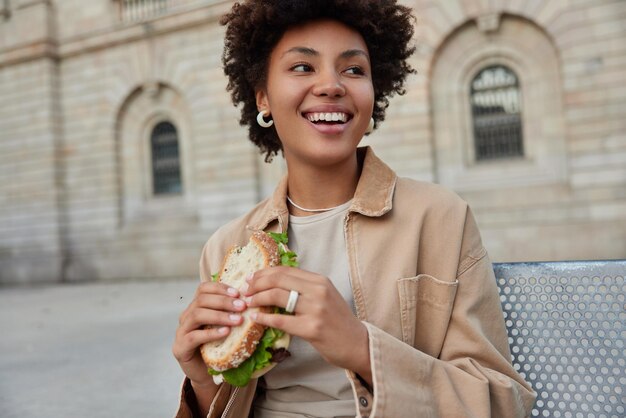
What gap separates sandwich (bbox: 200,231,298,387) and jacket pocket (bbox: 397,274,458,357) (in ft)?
1.16

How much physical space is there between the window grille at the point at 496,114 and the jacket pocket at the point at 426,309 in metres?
10.4

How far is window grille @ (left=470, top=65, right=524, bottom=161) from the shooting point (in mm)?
11125

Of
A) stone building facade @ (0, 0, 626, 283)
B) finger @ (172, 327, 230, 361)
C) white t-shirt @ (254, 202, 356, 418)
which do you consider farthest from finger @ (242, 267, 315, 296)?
stone building facade @ (0, 0, 626, 283)

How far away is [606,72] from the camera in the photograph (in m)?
9.99

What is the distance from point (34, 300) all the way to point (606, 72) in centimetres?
1229

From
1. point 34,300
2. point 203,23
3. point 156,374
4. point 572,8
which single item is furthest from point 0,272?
point 572,8

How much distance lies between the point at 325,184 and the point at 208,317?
0.68 meters

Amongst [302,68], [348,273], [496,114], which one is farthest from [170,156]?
[348,273]

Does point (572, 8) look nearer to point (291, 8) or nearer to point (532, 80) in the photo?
point (532, 80)

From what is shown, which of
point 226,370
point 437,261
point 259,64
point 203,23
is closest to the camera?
point 226,370

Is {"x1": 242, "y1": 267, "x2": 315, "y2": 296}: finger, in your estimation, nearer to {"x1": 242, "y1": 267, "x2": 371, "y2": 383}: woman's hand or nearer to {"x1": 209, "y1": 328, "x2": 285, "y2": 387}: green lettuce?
{"x1": 242, "y1": 267, "x2": 371, "y2": 383}: woman's hand

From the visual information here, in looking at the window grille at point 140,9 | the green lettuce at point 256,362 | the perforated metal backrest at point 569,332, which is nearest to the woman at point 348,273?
the green lettuce at point 256,362

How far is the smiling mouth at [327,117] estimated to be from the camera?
1656 mm

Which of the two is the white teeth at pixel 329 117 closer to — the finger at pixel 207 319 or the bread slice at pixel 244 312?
the bread slice at pixel 244 312
